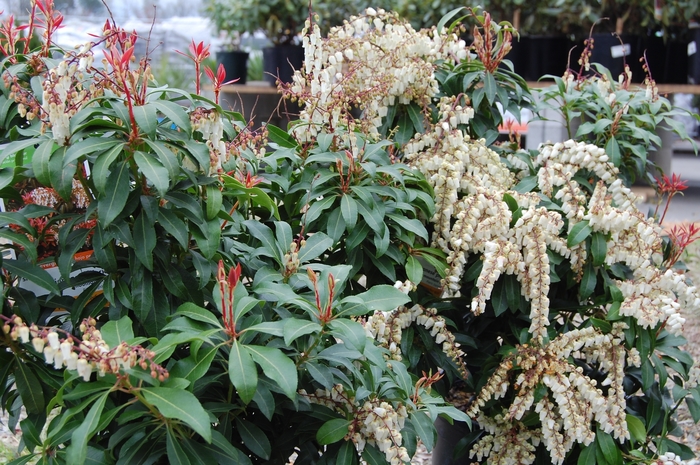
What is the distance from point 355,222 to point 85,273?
0.64 meters

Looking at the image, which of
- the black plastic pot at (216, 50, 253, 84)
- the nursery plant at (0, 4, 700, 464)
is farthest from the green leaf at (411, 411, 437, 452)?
the black plastic pot at (216, 50, 253, 84)

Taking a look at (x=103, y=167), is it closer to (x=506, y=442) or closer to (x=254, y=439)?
(x=254, y=439)

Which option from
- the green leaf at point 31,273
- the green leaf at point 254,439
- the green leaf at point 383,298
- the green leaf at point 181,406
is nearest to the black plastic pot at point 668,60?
the green leaf at point 383,298

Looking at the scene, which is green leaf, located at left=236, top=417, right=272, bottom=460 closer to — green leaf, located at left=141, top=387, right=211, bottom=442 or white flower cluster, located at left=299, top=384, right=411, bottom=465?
white flower cluster, located at left=299, top=384, right=411, bottom=465

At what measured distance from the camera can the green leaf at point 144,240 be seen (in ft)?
4.57

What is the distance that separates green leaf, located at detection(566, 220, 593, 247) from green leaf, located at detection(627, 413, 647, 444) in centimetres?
57

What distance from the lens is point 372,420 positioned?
147cm

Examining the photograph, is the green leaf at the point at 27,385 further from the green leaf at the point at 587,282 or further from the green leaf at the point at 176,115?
the green leaf at the point at 587,282

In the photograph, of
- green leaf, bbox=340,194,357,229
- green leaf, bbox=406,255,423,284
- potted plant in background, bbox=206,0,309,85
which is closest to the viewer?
green leaf, bbox=340,194,357,229


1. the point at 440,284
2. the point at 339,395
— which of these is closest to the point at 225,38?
the point at 440,284

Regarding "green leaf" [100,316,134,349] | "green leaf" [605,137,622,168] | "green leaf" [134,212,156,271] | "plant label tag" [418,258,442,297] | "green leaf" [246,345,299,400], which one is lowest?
"plant label tag" [418,258,442,297]

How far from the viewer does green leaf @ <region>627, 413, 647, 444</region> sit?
210cm

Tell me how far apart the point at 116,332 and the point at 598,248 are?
133 centimetres

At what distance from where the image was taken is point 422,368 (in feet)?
7.00
